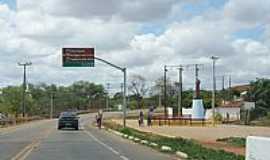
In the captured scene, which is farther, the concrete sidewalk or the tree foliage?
the tree foliage

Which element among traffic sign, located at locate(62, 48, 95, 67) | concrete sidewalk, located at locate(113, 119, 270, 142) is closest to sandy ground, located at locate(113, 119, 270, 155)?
concrete sidewalk, located at locate(113, 119, 270, 142)

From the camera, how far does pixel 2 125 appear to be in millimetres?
73875

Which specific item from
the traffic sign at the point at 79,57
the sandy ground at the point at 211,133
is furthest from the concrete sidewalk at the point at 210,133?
the traffic sign at the point at 79,57

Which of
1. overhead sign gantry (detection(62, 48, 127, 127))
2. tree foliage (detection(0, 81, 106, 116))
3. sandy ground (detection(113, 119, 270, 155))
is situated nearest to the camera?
sandy ground (detection(113, 119, 270, 155))

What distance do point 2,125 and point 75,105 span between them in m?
A: 105

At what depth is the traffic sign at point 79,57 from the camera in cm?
5303

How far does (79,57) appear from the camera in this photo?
175 feet

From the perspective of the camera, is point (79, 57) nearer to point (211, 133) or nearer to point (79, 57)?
point (79, 57)

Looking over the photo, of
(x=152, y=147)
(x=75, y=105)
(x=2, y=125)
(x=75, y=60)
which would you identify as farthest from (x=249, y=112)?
(x=75, y=105)

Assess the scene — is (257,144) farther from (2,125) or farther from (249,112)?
(249,112)

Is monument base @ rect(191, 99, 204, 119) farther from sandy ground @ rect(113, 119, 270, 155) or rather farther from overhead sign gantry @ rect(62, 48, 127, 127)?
overhead sign gantry @ rect(62, 48, 127, 127)

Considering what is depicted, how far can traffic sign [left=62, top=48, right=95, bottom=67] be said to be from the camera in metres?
53.0

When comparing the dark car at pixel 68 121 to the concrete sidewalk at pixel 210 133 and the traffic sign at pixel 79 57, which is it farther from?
the traffic sign at pixel 79 57

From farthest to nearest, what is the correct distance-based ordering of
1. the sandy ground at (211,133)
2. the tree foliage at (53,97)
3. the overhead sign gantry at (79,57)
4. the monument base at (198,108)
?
the tree foliage at (53,97) < the monument base at (198,108) < the overhead sign gantry at (79,57) < the sandy ground at (211,133)
